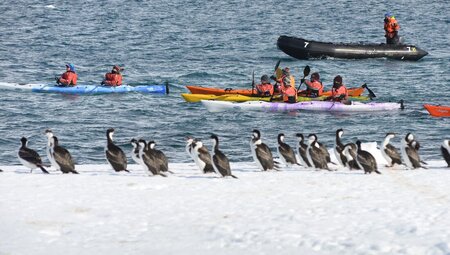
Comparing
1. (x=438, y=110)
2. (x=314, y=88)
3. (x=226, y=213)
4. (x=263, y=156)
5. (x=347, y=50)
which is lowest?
(x=438, y=110)

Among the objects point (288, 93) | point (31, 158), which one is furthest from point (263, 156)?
point (288, 93)

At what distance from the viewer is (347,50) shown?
5753 cm

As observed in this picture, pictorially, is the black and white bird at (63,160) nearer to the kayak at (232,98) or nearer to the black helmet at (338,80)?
the black helmet at (338,80)

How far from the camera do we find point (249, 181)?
2170 cm

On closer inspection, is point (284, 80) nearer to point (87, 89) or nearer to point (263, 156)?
point (87, 89)

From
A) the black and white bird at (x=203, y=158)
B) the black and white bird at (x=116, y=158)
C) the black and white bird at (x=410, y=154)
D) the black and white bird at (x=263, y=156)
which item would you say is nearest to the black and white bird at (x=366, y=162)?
the black and white bird at (x=410, y=154)

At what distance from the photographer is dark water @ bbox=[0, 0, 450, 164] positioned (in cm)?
3797

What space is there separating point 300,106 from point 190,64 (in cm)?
2050

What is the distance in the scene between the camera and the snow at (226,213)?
1648cm

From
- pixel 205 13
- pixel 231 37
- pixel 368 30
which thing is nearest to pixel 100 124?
pixel 231 37

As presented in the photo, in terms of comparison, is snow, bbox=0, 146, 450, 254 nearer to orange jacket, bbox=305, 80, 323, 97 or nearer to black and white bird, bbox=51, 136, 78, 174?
black and white bird, bbox=51, 136, 78, 174

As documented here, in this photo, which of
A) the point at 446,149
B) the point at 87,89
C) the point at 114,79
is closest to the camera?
the point at 446,149

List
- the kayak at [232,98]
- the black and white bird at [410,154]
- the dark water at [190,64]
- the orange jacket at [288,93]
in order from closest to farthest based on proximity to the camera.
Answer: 1. the black and white bird at [410,154]
2. the dark water at [190,64]
3. the orange jacket at [288,93]
4. the kayak at [232,98]

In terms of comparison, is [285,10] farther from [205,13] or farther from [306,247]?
[306,247]
